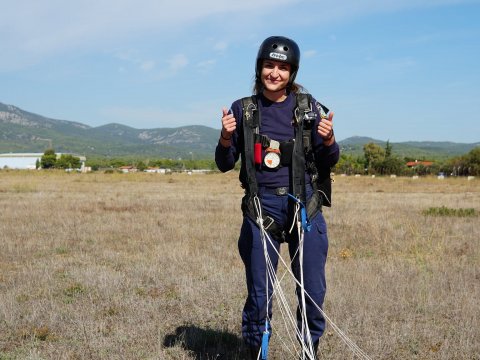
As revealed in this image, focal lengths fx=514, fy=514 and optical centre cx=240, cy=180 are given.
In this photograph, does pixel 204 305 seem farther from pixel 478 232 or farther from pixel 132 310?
pixel 478 232

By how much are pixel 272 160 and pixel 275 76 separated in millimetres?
560

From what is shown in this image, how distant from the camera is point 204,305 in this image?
5.66 meters

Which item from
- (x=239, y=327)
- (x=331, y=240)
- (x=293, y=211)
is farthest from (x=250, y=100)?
(x=331, y=240)

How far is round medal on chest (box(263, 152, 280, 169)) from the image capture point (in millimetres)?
3363

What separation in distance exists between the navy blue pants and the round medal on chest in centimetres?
20

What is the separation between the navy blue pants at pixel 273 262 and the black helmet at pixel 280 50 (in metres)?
0.90

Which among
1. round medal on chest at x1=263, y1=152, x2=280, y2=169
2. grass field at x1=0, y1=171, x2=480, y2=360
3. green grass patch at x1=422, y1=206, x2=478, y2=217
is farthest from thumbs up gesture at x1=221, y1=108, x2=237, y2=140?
green grass patch at x1=422, y1=206, x2=478, y2=217

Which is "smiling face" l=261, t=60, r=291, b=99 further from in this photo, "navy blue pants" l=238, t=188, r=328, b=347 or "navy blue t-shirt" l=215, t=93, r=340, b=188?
"navy blue pants" l=238, t=188, r=328, b=347

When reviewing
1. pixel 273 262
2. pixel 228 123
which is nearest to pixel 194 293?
pixel 273 262

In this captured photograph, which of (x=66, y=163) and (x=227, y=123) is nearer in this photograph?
(x=227, y=123)

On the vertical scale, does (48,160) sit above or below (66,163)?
above

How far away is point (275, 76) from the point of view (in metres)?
3.41

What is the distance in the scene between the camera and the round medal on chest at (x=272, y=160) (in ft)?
11.0

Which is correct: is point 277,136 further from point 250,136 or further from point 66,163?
point 66,163
